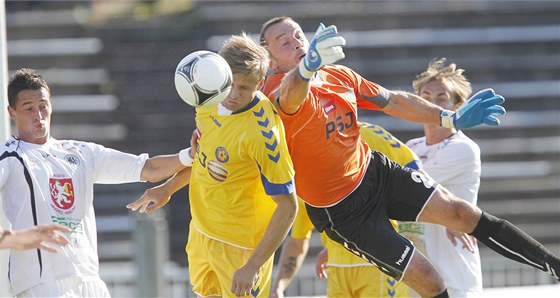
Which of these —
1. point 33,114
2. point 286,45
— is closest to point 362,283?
point 286,45

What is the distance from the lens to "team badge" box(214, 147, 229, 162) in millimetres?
4719

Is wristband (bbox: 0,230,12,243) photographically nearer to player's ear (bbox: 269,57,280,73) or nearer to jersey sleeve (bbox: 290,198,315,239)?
player's ear (bbox: 269,57,280,73)

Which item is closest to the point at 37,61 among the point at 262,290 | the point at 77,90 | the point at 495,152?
the point at 77,90

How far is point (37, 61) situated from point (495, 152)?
598cm

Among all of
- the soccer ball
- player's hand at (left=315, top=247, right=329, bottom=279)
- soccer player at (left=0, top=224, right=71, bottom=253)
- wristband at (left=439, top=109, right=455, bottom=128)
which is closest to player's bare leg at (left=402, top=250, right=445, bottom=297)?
wristband at (left=439, top=109, right=455, bottom=128)

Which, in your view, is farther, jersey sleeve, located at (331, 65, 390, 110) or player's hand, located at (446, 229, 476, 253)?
player's hand, located at (446, 229, 476, 253)

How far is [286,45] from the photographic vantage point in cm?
509

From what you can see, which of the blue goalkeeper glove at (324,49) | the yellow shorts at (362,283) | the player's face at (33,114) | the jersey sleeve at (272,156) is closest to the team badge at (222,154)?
the jersey sleeve at (272,156)

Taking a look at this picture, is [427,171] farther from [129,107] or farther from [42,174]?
[129,107]

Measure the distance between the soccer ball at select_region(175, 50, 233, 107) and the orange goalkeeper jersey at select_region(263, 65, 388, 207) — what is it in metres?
0.43

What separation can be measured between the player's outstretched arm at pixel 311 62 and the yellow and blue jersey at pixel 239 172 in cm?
11

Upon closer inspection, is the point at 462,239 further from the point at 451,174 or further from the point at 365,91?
the point at 365,91

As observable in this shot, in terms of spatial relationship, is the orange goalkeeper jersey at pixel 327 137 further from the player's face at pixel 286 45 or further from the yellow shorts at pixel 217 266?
the yellow shorts at pixel 217 266

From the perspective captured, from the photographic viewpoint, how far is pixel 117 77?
1262 centimetres
